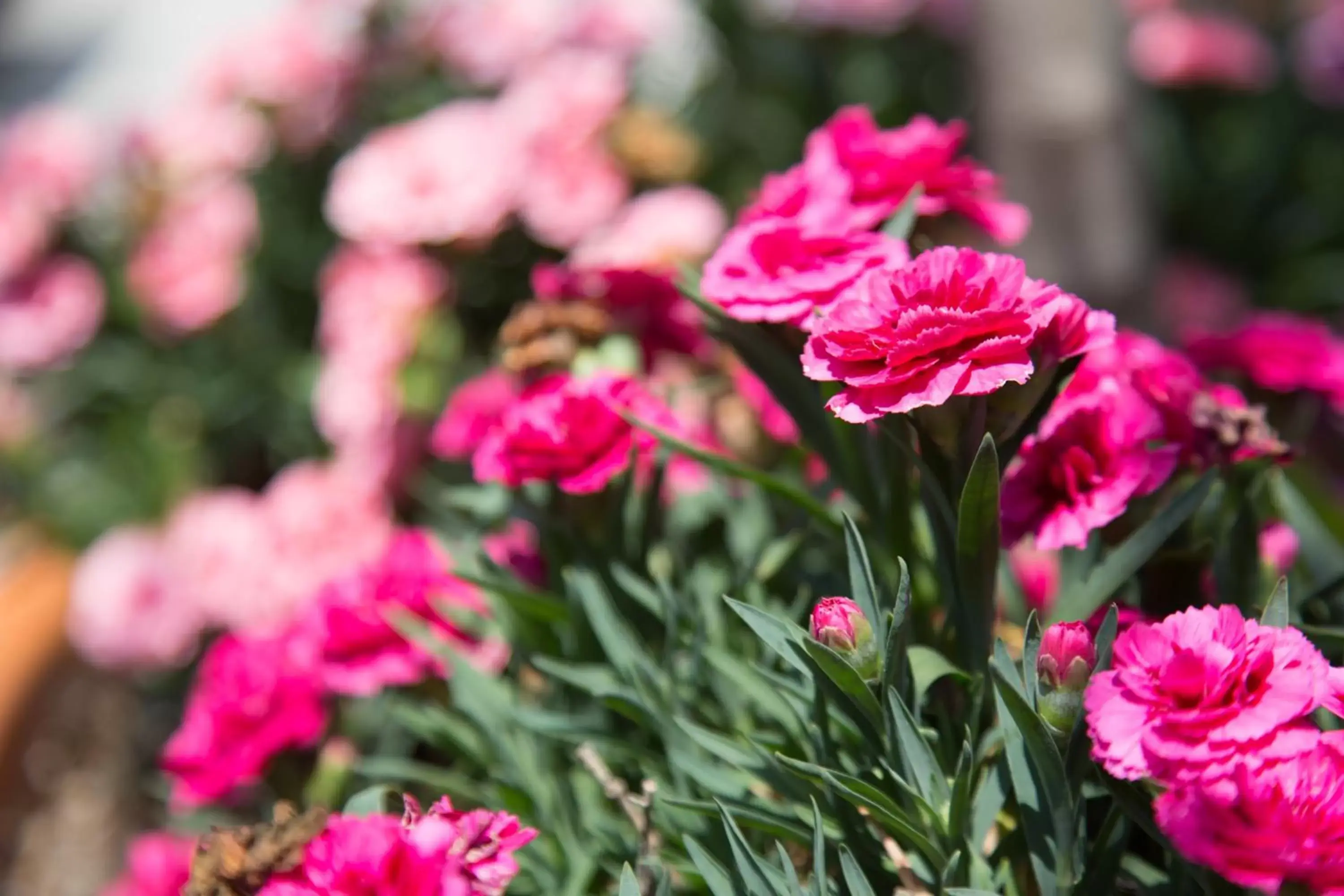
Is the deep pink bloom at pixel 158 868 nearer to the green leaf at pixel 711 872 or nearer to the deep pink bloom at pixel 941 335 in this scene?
the green leaf at pixel 711 872

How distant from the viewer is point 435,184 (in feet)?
4.29

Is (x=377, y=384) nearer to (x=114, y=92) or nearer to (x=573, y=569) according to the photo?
(x=573, y=569)

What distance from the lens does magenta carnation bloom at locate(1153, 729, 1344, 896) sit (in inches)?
15.3

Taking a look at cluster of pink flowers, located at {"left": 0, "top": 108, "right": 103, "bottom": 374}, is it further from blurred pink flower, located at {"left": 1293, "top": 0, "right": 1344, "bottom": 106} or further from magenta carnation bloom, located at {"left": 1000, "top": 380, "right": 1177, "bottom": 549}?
blurred pink flower, located at {"left": 1293, "top": 0, "right": 1344, "bottom": 106}

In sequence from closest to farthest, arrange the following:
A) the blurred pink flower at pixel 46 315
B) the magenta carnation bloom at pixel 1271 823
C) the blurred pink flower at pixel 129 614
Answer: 1. the magenta carnation bloom at pixel 1271 823
2. the blurred pink flower at pixel 129 614
3. the blurred pink flower at pixel 46 315

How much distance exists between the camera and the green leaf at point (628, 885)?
0.48 m

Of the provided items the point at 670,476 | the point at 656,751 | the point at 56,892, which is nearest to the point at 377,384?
the point at 670,476

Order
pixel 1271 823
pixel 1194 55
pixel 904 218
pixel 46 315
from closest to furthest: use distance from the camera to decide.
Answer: pixel 1271 823, pixel 904 218, pixel 46 315, pixel 1194 55

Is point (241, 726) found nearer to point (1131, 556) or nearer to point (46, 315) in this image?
point (1131, 556)

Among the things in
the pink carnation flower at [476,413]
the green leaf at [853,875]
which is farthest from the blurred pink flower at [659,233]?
the green leaf at [853,875]

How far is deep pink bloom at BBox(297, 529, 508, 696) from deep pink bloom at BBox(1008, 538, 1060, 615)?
0.36m

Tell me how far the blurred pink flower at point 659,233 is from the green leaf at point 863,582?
32.0 inches

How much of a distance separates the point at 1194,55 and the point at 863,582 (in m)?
1.69

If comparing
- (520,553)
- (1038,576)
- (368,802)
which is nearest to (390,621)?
(520,553)
